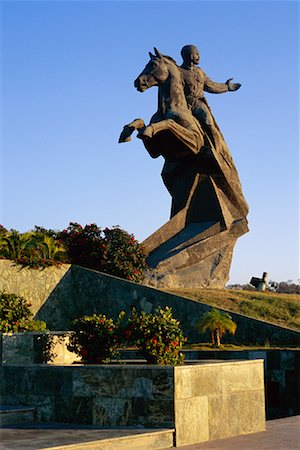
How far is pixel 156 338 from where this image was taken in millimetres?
12477

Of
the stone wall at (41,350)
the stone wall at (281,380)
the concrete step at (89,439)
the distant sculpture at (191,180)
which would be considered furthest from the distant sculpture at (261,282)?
the concrete step at (89,439)

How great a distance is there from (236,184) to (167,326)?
21.5 metres

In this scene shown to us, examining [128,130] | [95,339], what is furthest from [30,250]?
[95,339]

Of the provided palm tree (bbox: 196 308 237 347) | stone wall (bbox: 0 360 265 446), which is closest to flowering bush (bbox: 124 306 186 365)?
stone wall (bbox: 0 360 265 446)

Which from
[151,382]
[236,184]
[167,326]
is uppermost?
[236,184]

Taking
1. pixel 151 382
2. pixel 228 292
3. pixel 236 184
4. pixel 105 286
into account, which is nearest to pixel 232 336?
pixel 105 286

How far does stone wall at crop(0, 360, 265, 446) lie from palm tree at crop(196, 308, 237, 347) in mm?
7001

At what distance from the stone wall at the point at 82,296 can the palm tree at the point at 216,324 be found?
1178 mm

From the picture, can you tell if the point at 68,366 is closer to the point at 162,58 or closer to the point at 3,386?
the point at 3,386

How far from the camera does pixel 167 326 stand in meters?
12.7

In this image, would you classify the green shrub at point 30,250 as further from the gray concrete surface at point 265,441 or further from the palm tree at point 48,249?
the gray concrete surface at point 265,441

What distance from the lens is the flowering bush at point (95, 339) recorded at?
13359mm

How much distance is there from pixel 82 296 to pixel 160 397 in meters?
13.9

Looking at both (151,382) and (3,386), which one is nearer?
(151,382)
